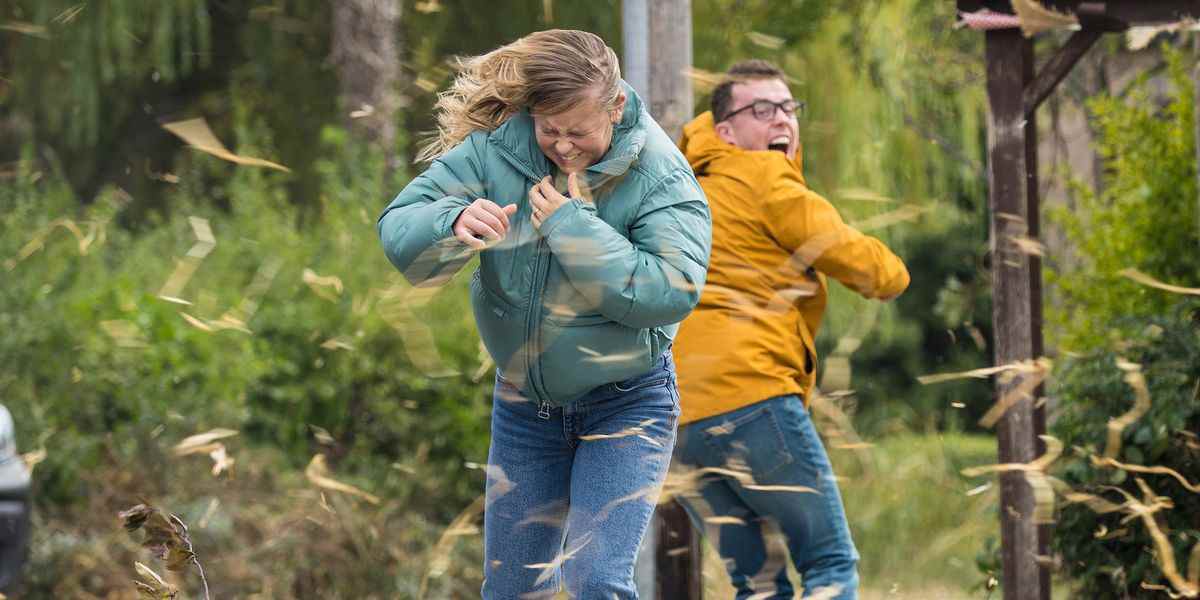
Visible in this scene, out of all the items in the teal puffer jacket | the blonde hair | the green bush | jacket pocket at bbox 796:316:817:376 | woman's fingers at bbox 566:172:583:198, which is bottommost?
the green bush

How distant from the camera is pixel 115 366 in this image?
289 inches

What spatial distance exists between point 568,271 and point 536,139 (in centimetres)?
36

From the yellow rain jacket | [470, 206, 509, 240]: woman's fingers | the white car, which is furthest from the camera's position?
the white car

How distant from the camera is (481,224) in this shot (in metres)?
3.16

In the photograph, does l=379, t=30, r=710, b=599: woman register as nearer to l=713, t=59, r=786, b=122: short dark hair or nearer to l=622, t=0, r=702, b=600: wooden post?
l=713, t=59, r=786, b=122: short dark hair

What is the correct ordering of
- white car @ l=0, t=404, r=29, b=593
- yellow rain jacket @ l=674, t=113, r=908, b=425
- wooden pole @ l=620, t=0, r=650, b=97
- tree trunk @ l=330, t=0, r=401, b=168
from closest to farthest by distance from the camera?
yellow rain jacket @ l=674, t=113, r=908, b=425 < wooden pole @ l=620, t=0, r=650, b=97 < white car @ l=0, t=404, r=29, b=593 < tree trunk @ l=330, t=0, r=401, b=168

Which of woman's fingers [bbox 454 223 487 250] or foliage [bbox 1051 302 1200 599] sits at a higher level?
woman's fingers [bbox 454 223 487 250]

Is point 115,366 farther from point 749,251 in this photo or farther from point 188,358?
point 749,251

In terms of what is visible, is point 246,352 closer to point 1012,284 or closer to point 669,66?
point 669,66

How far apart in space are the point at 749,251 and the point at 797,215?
0.18 meters

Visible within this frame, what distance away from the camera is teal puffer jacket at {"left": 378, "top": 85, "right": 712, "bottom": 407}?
324cm

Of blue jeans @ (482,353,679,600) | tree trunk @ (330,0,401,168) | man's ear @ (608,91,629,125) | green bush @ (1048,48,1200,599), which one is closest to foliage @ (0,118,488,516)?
tree trunk @ (330,0,401,168)

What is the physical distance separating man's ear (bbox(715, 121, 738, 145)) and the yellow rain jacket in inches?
2.5

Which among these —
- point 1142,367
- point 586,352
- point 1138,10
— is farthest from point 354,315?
point 586,352
